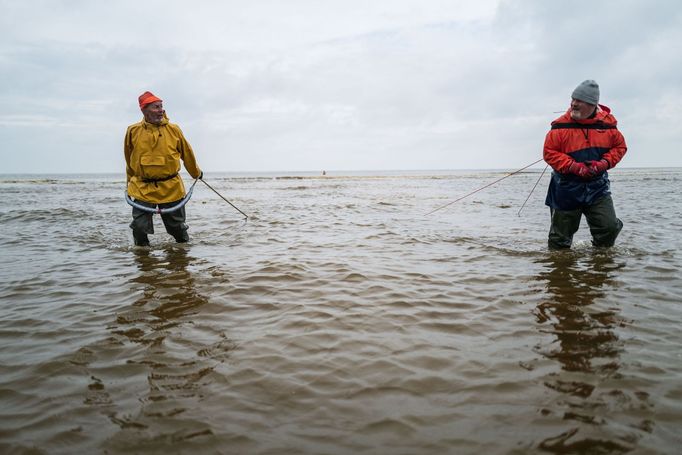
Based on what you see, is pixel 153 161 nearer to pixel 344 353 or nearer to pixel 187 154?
pixel 187 154

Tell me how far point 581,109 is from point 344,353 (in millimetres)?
5070

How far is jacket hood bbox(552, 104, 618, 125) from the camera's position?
5.94m

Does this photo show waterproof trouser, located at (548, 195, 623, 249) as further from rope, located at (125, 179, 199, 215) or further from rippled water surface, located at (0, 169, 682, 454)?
rope, located at (125, 179, 199, 215)

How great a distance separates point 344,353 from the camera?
10.6 feet

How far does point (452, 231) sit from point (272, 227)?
14.8ft

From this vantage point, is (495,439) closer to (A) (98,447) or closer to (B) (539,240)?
(A) (98,447)

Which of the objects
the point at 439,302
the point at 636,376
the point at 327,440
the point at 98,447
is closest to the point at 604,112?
the point at 439,302

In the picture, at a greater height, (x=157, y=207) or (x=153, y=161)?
(x=153, y=161)

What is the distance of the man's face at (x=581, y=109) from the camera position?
18.9ft

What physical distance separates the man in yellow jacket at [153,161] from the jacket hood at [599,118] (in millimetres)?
6251

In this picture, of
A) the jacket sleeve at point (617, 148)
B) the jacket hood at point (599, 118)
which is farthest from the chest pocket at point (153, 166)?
the jacket sleeve at point (617, 148)

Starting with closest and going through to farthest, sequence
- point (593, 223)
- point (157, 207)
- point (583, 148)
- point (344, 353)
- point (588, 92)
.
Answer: point (344, 353), point (588, 92), point (583, 148), point (593, 223), point (157, 207)

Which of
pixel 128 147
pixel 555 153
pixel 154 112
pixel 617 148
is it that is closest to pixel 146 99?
pixel 154 112

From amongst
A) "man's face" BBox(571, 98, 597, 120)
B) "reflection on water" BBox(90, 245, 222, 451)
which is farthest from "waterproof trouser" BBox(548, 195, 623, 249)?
"reflection on water" BBox(90, 245, 222, 451)
